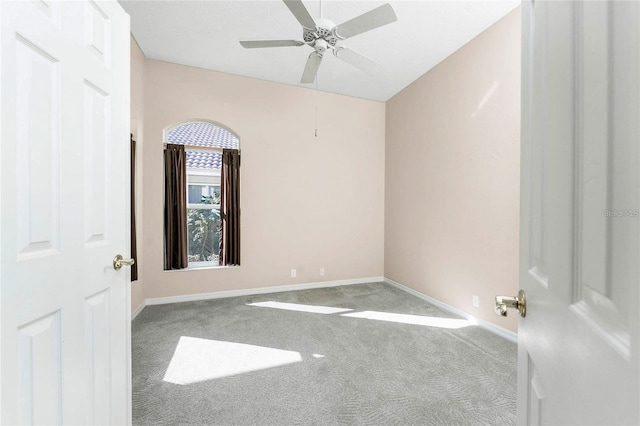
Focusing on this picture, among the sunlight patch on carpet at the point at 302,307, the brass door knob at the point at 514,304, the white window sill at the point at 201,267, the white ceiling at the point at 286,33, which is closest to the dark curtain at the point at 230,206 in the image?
the white window sill at the point at 201,267

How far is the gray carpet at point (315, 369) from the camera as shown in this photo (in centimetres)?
157

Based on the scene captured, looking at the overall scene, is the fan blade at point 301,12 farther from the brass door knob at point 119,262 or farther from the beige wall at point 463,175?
the beige wall at point 463,175

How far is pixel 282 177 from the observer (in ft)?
12.9

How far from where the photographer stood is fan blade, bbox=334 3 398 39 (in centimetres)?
168

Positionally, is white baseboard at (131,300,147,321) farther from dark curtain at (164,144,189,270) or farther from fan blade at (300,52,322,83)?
fan blade at (300,52,322,83)

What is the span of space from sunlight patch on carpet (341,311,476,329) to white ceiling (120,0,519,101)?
2.66m

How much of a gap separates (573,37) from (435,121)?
326cm

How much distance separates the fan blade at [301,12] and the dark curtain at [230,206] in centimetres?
220

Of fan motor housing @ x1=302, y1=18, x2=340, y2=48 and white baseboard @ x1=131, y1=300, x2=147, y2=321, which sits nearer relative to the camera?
fan motor housing @ x1=302, y1=18, x2=340, y2=48

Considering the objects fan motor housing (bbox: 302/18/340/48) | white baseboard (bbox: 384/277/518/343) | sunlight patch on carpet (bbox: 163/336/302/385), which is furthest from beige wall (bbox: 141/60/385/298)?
fan motor housing (bbox: 302/18/340/48)

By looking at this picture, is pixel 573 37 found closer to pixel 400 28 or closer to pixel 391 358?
pixel 391 358

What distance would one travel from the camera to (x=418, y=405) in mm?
1639

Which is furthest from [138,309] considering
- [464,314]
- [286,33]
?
[464,314]

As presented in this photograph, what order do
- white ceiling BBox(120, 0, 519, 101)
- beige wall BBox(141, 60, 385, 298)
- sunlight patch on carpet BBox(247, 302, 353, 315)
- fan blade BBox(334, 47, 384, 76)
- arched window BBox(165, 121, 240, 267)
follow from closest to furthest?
fan blade BBox(334, 47, 384, 76), white ceiling BBox(120, 0, 519, 101), sunlight patch on carpet BBox(247, 302, 353, 315), beige wall BBox(141, 60, 385, 298), arched window BBox(165, 121, 240, 267)
